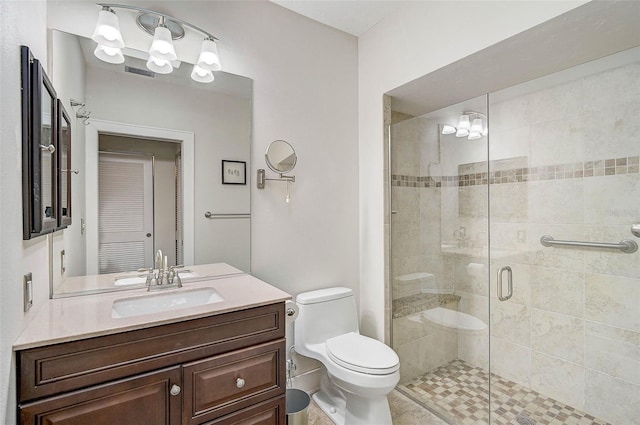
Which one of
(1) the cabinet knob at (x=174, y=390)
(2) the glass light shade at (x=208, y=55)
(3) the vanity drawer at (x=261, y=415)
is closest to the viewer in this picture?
(1) the cabinet knob at (x=174, y=390)

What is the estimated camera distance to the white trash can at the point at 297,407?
1.65 meters

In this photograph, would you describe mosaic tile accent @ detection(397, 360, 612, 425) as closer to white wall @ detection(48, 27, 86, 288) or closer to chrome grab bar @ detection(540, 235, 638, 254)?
chrome grab bar @ detection(540, 235, 638, 254)

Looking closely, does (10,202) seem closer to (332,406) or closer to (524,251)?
(332,406)

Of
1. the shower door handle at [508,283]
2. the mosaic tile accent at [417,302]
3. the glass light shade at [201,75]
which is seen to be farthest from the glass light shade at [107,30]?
the shower door handle at [508,283]

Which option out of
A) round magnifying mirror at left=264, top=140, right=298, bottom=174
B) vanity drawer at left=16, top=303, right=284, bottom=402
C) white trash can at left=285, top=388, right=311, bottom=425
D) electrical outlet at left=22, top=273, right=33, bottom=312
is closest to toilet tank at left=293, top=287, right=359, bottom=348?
white trash can at left=285, top=388, right=311, bottom=425

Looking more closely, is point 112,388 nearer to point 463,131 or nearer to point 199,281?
point 199,281

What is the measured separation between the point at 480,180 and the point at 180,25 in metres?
2.09

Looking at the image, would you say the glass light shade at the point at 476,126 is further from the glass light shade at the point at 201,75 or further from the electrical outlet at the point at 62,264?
the electrical outlet at the point at 62,264

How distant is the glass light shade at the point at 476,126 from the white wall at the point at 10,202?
222 centimetres

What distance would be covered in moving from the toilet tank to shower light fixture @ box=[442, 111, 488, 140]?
1336mm

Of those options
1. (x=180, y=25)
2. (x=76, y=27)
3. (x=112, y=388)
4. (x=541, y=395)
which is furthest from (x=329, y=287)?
(x=76, y=27)

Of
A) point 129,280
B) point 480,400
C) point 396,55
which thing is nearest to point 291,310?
point 129,280

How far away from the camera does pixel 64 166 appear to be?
1.31 meters

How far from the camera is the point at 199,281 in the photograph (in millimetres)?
1714
